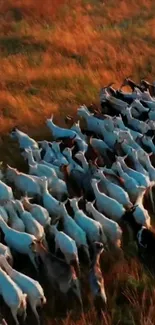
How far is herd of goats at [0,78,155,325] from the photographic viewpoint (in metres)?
7.04

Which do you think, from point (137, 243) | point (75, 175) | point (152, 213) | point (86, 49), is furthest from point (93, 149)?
point (86, 49)

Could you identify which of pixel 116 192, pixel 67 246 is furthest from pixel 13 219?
pixel 116 192

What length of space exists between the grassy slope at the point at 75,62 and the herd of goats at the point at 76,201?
36cm

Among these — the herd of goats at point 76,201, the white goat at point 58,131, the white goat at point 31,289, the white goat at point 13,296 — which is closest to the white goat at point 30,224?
the herd of goats at point 76,201

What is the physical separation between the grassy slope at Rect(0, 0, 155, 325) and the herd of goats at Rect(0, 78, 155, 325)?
1.18 feet

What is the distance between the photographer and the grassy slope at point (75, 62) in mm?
7250

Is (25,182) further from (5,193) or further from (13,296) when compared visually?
(13,296)

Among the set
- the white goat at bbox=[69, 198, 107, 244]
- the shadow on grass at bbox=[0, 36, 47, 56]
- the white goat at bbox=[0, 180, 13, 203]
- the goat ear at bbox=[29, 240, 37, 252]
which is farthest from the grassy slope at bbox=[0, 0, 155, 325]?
the white goat at bbox=[0, 180, 13, 203]

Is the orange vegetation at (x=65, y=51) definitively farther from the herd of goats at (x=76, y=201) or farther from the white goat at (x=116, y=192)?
the white goat at (x=116, y=192)

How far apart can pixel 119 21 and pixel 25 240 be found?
551 inches

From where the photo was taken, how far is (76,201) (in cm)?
820

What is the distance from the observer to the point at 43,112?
39.8 ft

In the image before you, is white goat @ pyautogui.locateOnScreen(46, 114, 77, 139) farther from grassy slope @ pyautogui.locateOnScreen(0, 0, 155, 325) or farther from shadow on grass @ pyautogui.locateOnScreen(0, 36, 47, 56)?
shadow on grass @ pyautogui.locateOnScreen(0, 36, 47, 56)

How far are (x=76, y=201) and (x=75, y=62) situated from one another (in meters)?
A: 7.82
